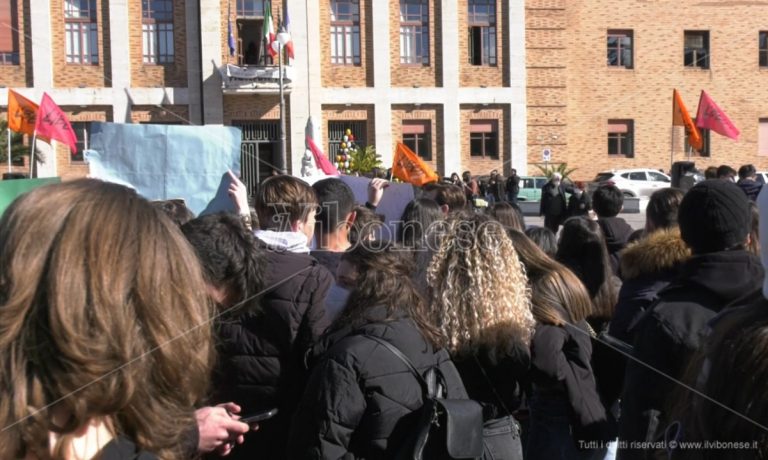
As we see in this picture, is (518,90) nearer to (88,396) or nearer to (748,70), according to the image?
(748,70)

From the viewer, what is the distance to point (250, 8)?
33.6 metres

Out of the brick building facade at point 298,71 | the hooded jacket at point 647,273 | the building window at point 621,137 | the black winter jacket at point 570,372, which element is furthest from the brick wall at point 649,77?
the black winter jacket at point 570,372

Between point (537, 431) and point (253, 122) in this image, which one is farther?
point (253, 122)

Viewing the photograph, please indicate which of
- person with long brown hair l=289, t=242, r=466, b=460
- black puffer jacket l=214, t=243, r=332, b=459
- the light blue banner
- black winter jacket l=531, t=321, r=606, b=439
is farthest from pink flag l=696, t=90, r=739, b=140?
person with long brown hair l=289, t=242, r=466, b=460

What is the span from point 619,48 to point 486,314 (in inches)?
1480

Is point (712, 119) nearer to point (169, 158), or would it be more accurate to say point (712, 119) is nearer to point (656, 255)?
point (169, 158)

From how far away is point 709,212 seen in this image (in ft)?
11.0

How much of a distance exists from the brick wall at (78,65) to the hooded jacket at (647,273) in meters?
30.9

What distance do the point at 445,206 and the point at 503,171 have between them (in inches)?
1113

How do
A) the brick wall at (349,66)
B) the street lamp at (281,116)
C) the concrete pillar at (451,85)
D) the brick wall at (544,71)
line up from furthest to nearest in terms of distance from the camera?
1. the brick wall at (544,71)
2. the concrete pillar at (451,85)
3. the brick wall at (349,66)
4. the street lamp at (281,116)

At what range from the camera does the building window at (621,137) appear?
38.7 meters

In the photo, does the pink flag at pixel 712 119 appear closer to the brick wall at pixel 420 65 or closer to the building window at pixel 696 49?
the brick wall at pixel 420 65

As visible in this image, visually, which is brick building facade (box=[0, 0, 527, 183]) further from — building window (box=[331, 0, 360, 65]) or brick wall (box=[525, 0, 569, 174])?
brick wall (box=[525, 0, 569, 174])

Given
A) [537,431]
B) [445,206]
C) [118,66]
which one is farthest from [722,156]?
[537,431]
